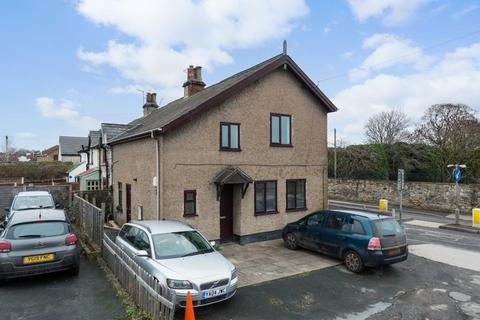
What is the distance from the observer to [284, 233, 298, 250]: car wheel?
11.8m

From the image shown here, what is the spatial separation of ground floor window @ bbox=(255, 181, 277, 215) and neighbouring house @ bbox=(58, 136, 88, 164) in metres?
42.7

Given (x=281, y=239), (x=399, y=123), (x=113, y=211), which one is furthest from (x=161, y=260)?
(x=399, y=123)

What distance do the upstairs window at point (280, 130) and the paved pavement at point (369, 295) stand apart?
5.79m

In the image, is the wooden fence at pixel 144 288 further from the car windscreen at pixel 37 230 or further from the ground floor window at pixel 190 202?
the ground floor window at pixel 190 202

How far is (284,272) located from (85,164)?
26.9m

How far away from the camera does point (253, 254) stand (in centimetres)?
1120

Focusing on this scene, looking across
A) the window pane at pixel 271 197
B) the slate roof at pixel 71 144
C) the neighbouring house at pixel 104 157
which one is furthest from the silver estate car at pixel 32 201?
the slate roof at pixel 71 144

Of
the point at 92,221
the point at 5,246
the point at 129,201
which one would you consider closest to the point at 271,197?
the point at 129,201

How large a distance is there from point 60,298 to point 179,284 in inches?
119

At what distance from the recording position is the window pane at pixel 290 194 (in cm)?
1395

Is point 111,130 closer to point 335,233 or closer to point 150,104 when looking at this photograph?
point 150,104

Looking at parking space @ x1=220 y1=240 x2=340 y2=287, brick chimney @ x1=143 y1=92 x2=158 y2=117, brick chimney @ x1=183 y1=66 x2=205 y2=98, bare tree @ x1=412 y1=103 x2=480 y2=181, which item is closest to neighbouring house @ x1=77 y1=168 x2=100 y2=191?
brick chimney @ x1=143 y1=92 x2=158 y2=117

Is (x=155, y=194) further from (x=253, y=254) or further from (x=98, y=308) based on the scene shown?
(x=98, y=308)

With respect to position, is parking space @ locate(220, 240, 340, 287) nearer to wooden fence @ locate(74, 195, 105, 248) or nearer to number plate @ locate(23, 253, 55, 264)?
wooden fence @ locate(74, 195, 105, 248)
